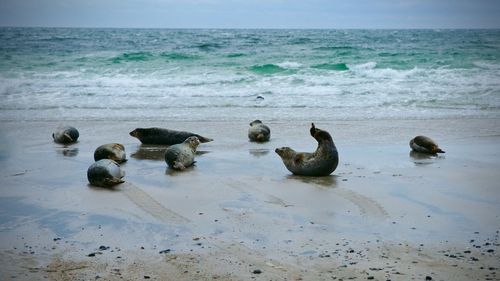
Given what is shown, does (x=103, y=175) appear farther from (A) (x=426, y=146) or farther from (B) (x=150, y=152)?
(A) (x=426, y=146)

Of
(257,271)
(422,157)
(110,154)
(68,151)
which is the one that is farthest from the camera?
(68,151)

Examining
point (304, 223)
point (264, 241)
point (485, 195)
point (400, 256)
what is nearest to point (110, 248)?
point (264, 241)

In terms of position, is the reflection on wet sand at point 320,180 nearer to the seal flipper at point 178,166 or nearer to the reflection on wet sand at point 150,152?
the seal flipper at point 178,166

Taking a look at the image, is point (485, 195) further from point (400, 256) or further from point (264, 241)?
point (264, 241)

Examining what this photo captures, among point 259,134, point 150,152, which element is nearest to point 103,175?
point 150,152

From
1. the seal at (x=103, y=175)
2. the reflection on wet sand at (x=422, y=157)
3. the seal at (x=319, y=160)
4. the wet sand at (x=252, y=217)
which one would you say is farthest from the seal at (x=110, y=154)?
the reflection on wet sand at (x=422, y=157)

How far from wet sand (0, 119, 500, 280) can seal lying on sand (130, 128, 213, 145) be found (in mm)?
354

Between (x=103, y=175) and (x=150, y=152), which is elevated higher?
(x=103, y=175)

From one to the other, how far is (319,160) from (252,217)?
1.82 m

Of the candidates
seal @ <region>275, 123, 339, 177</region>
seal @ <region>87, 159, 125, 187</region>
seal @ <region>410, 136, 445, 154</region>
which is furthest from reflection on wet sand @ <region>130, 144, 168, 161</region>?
seal @ <region>410, 136, 445, 154</region>

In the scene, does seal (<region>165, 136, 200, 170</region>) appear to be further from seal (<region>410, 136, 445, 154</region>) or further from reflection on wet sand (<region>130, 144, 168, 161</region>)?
seal (<region>410, 136, 445, 154</region>)

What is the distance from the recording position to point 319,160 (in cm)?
669

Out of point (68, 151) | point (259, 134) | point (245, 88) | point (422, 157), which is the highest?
point (245, 88)

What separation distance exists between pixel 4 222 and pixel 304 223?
2.65 metres
